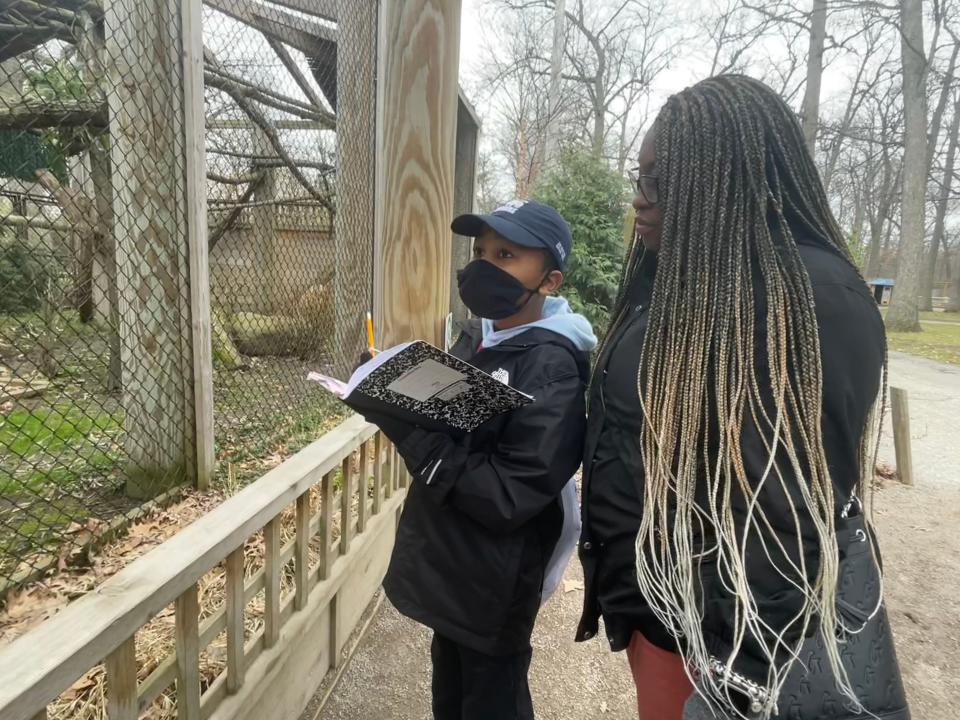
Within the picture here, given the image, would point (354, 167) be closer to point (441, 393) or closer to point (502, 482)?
point (441, 393)

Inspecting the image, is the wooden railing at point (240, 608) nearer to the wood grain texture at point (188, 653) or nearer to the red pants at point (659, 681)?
the wood grain texture at point (188, 653)

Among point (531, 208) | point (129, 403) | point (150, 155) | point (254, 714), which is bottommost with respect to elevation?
point (254, 714)

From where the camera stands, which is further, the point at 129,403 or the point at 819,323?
the point at 129,403

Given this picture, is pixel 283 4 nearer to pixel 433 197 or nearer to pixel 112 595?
pixel 433 197

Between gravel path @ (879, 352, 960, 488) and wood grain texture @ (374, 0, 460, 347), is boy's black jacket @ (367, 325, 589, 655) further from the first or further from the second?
gravel path @ (879, 352, 960, 488)

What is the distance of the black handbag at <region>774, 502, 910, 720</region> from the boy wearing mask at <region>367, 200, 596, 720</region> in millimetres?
608

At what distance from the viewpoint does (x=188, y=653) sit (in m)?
1.51

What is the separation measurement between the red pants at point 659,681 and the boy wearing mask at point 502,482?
38 cm

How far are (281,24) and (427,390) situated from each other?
3566 mm

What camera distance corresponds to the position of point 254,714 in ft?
6.11

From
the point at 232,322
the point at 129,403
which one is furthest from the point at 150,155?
the point at 232,322

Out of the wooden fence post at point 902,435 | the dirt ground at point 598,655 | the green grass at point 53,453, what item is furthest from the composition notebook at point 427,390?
the wooden fence post at point 902,435

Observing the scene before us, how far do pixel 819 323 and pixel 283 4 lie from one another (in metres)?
3.85

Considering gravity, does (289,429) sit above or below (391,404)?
below
